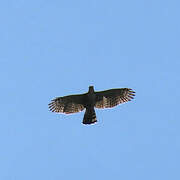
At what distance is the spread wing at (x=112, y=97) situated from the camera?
19.2 meters

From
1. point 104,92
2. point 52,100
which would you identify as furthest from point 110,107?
point 52,100

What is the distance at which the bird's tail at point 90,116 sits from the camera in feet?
60.7

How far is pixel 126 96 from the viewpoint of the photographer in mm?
19734

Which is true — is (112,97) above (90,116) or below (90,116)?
above

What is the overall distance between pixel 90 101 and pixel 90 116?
2.22 ft

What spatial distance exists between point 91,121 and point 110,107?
1.39m

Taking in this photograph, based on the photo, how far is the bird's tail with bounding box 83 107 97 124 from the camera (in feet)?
60.7

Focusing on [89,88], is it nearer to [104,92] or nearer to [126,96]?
[104,92]

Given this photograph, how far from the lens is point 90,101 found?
18.9 m

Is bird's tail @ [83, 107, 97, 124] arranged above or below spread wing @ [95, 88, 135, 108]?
below

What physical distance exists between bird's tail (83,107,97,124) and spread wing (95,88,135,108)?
46 cm

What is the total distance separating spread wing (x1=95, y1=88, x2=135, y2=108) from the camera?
1922cm

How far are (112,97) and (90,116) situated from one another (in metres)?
1.52

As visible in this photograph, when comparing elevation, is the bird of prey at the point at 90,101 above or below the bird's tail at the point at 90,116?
above
